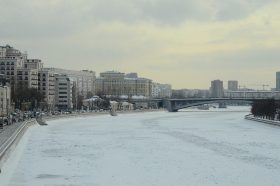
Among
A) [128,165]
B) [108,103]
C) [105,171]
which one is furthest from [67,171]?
[108,103]

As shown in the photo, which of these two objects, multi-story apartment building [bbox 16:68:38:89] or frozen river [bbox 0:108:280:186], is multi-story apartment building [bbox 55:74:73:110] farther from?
frozen river [bbox 0:108:280:186]

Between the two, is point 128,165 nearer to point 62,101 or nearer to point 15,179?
point 15,179

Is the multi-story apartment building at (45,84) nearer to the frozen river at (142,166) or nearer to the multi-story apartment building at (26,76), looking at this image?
the multi-story apartment building at (26,76)

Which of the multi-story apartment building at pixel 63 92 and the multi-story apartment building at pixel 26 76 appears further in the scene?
the multi-story apartment building at pixel 63 92

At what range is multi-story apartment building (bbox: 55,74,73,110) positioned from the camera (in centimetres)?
17100

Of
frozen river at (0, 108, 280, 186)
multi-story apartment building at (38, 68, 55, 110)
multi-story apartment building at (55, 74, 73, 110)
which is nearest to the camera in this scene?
frozen river at (0, 108, 280, 186)

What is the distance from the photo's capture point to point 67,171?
25391 mm

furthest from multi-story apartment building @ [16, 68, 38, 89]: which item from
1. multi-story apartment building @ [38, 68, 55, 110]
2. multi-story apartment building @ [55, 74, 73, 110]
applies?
multi-story apartment building @ [55, 74, 73, 110]

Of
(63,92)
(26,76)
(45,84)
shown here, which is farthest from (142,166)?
(63,92)

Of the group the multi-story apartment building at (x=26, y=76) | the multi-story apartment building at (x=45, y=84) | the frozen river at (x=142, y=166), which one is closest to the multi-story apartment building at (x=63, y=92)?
the multi-story apartment building at (x=45, y=84)

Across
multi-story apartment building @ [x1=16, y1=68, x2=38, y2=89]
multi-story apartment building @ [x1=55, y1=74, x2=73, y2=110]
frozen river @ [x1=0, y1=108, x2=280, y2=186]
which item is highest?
multi-story apartment building @ [x1=16, y1=68, x2=38, y2=89]

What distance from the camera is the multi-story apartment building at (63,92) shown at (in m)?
171

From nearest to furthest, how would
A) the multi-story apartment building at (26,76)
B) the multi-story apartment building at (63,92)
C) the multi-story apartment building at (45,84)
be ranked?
the multi-story apartment building at (26,76) → the multi-story apartment building at (45,84) → the multi-story apartment building at (63,92)

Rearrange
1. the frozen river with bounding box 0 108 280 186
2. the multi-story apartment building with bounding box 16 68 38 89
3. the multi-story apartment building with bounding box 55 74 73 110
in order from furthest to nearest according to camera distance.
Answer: the multi-story apartment building with bounding box 55 74 73 110
the multi-story apartment building with bounding box 16 68 38 89
the frozen river with bounding box 0 108 280 186
